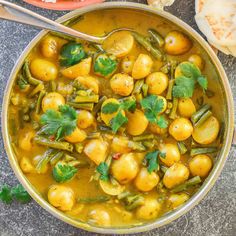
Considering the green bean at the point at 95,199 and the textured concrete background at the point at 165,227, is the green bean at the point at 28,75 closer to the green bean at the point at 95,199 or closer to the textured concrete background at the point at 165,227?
the textured concrete background at the point at 165,227

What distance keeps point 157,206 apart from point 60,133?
425 millimetres

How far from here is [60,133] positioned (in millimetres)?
1955

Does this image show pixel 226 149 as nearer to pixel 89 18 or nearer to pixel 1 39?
pixel 89 18

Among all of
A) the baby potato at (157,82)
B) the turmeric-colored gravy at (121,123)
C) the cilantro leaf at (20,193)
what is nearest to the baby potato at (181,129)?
the turmeric-colored gravy at (121,123)

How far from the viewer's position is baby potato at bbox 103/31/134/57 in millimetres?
1996

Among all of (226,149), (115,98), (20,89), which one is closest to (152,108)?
(115,98)

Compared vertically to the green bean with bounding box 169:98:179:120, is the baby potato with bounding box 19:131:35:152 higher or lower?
lower

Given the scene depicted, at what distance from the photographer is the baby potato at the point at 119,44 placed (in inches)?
78.6

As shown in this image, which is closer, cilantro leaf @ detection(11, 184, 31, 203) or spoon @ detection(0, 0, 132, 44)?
spoon @ detection(0, 0, 132, 44)

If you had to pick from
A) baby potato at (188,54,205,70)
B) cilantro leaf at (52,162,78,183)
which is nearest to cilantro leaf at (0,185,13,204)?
cilantro leaf at (52,162,78,183)

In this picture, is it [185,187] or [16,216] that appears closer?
[185,187]

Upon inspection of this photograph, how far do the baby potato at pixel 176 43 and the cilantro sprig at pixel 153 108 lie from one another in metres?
0.18

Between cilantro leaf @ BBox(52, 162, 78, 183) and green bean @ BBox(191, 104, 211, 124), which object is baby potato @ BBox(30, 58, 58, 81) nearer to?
cilantro leaf @ BBox(52, 162, 78, 183)

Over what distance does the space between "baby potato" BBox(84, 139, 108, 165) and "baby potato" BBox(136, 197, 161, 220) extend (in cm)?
21
